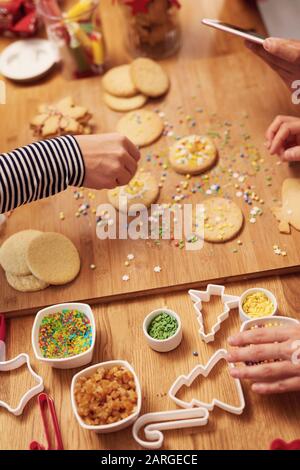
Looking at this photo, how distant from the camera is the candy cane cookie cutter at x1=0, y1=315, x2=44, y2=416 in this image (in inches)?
41.9

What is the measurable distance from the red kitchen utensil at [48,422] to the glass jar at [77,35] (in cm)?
104

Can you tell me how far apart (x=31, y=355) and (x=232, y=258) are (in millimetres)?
498

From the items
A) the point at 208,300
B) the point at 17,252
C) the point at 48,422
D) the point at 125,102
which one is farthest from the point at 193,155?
the point at 48,422

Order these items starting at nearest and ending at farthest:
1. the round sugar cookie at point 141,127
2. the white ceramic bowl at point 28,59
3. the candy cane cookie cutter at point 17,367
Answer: the candy cane cookie cutter at point 17,367 < the round sugar cookie at point 141,127 < the white ceramic bowl at point 28,59

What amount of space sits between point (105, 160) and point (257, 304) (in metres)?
0.48

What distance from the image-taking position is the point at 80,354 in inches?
42.5

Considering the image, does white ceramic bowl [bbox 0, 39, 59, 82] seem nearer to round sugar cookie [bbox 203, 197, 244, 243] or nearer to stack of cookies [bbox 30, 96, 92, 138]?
stack of cookies [bbox 30, 96, 92, 138]

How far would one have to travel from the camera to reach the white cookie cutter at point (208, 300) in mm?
1129

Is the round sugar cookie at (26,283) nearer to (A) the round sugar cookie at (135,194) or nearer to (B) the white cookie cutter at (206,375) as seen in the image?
(A) the round sugar cookie at (135,194)

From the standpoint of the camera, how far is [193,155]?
1.41 m

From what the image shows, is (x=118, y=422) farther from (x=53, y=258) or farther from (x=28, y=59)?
(x=28, y=59)

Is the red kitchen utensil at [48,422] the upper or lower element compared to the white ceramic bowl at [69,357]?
lower

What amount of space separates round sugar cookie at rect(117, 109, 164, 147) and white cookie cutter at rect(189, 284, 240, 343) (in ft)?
1.61

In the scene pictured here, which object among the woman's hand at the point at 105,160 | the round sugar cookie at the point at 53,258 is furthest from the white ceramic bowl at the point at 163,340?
the woman's hand at the point at 105,160
